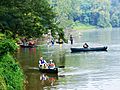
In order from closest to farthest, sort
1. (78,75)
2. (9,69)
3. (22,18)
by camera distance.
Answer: (9,69) < (78,75) < (22,18)

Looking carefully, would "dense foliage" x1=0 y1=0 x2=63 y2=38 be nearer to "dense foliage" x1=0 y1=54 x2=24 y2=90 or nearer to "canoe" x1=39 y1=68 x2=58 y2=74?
"canoe" x1=39 y1=68 x2=58 y2=74

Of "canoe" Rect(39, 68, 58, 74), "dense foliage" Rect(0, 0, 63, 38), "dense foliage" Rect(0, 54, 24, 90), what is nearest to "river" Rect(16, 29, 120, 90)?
"canoe" Rect(39, 68, 58, 74)

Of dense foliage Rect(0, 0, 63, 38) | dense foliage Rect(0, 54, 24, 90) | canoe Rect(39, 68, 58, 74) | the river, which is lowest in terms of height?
the river

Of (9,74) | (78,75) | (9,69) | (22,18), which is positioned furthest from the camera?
(22,18)

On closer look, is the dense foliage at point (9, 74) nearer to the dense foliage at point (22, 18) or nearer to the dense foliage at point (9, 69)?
the dense foliage at point (9, 69)

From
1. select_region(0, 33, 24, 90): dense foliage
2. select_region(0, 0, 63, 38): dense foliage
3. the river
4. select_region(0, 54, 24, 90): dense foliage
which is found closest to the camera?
select_region(0, 54, 24, 90): dense foliage

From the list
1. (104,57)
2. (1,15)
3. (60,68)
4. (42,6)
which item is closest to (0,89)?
(1,15)

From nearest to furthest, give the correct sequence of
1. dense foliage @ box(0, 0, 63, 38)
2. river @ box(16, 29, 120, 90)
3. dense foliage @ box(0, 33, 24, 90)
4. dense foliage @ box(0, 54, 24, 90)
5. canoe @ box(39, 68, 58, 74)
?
dense foliage @ box(0, 54, 24, 90) < dense foliage @ box(0, 33, 24, 90) < river @ box(16, 29, 120, 90) < canoe @ box(39, 68, 58, 74) < dense foliage @ box(0, 0, 63, 38)

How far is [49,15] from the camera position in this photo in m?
53.6

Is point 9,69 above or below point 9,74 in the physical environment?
above

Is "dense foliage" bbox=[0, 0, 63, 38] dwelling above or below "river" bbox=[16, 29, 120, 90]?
above

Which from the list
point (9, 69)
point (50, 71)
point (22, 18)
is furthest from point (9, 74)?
point (22, 18)

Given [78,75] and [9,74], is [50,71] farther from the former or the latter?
[9,74]

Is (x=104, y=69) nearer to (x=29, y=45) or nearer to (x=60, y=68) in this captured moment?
(x=60, y=68)
